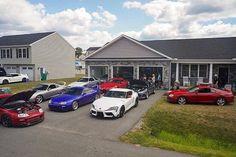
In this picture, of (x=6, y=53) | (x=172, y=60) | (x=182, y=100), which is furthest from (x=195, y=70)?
(x=6, y=53)

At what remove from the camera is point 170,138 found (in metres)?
10.5

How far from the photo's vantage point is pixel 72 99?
13.9 metres

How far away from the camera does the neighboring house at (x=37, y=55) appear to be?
109 ft

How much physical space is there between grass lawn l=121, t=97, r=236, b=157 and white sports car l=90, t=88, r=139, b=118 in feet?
4.25

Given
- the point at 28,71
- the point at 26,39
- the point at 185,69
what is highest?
the point at 26,39

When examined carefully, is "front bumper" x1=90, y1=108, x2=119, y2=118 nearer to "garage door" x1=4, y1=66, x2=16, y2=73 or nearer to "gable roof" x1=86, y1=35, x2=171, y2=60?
"gable roof" x1=86, y1=35, x2=171, y2=60

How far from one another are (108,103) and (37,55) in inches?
977

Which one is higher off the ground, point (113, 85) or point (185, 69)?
point (185, 69)

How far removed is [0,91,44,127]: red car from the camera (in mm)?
10281

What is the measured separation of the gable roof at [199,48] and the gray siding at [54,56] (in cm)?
1730

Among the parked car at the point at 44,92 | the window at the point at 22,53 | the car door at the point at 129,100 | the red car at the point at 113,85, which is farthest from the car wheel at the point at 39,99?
the window at the point at 22,53

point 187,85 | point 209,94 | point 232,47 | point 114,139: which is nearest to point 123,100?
point 114,139

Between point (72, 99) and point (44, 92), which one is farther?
point (44, 92)

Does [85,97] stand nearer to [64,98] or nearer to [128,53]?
[64,98]
